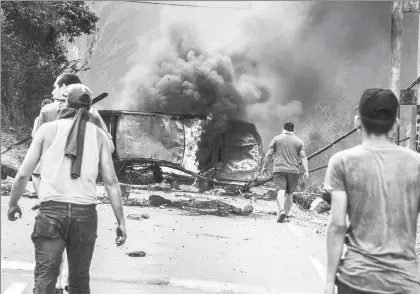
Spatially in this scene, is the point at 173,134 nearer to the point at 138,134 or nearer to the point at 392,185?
the point at 138,134

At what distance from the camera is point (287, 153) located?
972 centimetres

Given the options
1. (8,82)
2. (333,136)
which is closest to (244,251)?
(8,82)

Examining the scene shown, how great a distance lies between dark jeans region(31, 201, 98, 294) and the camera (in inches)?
138

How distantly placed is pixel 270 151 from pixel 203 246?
8.82 ft

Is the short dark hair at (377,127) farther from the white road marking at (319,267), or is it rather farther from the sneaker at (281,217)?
the sneaker at (281,217)

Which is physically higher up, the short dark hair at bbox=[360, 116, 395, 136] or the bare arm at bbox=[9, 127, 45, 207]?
the short dark hair at bbox=[360, 116, 395, 136]

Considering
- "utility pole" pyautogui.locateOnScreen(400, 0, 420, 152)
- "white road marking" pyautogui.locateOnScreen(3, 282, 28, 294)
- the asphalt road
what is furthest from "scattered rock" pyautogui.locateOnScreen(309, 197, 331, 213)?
"white road marking" pyautogui.locateOnScreen(3, 282, 28, 294)

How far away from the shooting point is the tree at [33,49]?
877 centimetres

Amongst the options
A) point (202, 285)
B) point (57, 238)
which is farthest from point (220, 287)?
point (57, 238)

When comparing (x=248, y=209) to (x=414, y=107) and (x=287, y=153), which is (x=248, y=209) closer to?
(x=287, y=153)

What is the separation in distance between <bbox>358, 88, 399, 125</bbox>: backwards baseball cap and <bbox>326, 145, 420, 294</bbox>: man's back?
13cm

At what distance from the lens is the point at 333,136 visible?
38.1 ft

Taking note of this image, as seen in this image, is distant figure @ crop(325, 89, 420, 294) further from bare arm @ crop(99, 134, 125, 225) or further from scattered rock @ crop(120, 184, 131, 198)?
scattered rock @ crop(120, 184, 131, 198)

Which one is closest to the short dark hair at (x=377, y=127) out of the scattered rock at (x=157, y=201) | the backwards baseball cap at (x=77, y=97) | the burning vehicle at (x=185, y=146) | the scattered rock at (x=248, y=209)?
the backwards baseball cap at (x=77, y=97)
